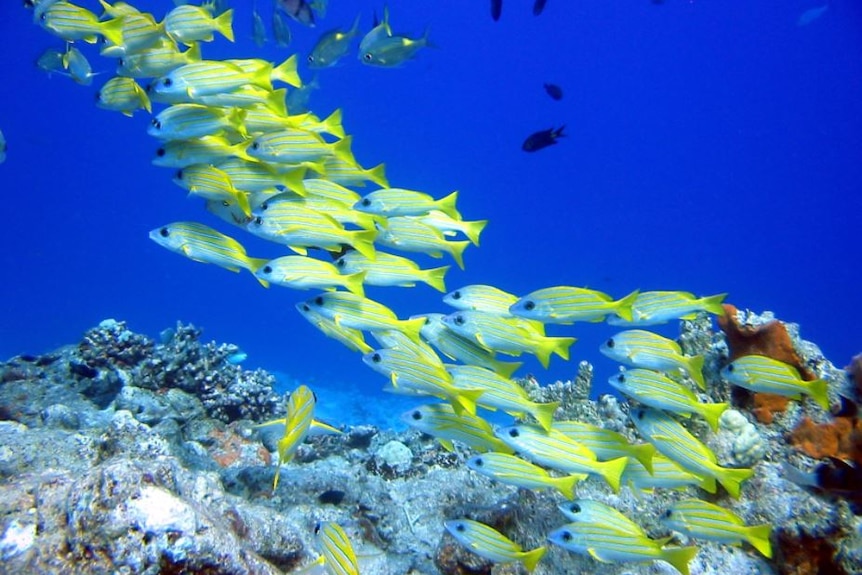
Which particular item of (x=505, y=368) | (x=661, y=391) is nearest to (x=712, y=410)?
(x=661, y=391)

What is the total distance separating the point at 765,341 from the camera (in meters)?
5.89

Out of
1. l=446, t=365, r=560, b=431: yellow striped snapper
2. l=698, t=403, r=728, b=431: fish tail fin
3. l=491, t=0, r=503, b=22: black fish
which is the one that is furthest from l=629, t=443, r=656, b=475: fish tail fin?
l=491, t=0, r=503, b=22: black fish

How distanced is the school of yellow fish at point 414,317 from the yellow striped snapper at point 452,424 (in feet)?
0.04

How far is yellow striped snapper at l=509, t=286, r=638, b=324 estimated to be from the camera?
14.2 ft

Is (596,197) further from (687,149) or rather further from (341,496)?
(341,496)

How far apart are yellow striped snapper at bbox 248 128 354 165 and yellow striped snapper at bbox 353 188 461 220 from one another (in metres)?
0.56

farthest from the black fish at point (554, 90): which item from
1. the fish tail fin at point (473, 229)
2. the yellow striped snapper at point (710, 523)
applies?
the yellow striped snapper at point (710, 523)

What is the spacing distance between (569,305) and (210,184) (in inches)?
120

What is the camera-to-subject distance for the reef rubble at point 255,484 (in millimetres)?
2441

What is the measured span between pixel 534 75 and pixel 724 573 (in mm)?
87063

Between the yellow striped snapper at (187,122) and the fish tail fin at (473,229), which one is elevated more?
the fish tail fin at (473,229)

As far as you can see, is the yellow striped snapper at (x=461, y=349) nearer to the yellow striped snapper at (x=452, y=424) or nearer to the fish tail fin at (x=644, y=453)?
the yellow striped snapper at (x=452, y=424)

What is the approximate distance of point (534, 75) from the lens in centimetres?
8319

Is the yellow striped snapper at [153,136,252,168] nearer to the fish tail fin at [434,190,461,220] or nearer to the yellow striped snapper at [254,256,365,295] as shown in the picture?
the yellow striped snapper at [254,256,365,295]
